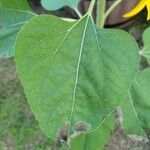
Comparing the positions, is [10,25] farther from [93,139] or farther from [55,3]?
[93,139]

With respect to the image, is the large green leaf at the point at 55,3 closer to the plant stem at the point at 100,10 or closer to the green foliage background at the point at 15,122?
the plant stem at the point at 100,10

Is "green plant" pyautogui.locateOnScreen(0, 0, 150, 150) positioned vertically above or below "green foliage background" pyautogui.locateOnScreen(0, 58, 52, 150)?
above

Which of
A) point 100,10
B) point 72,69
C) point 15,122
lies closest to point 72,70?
point 72,69

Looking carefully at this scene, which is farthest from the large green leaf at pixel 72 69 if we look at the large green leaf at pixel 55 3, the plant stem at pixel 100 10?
the large green leaf at pixel 55 3

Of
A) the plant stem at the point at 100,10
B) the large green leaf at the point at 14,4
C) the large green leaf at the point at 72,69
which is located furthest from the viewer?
the large green leaf at the point at 14,4

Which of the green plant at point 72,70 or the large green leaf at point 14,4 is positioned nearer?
the green plant at point 72,70

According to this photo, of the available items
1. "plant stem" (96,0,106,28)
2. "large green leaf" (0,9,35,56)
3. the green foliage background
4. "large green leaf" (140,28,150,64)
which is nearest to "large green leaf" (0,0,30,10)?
"large green leaf" (0,9,35,56)

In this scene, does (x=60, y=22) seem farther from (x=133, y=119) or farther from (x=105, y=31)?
(x=133, y=119)

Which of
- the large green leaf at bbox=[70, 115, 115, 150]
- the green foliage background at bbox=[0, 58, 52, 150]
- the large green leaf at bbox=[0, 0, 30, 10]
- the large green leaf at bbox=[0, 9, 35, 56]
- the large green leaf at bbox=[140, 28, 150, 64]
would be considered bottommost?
the green foliage background at bbox=[0, 58, 52, 150]

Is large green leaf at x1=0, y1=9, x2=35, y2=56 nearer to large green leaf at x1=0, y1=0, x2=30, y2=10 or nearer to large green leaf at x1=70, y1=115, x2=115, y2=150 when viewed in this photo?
large green leaf at x1=0, y1=0, x2=30, y2=10
